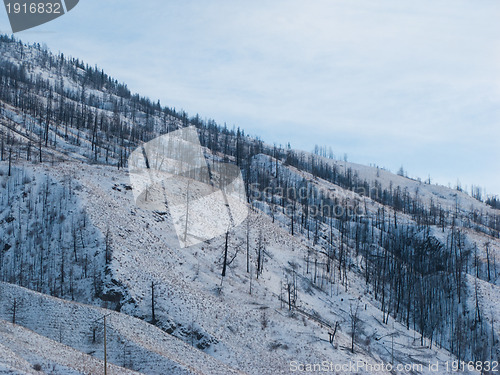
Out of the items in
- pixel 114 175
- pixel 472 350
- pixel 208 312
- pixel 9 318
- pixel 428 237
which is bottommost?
pixel 472 350

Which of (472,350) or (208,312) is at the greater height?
(208,312)

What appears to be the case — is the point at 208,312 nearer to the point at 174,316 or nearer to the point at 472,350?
the point at 174,316

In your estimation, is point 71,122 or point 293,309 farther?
point 71,122

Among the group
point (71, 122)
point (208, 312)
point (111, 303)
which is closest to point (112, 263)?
point (111, 303)

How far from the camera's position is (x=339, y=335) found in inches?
2410

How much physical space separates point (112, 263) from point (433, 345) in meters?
62.1

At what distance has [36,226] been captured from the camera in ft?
202

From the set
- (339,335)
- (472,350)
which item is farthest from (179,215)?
(472,350)

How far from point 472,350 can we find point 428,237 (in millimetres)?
51245

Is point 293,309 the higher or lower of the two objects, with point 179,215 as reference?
lower

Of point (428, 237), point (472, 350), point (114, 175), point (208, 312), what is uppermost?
point (114, 175)

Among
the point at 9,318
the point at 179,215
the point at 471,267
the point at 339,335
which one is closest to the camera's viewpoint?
the point at 9,318

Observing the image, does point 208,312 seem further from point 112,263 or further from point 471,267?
point 471,267

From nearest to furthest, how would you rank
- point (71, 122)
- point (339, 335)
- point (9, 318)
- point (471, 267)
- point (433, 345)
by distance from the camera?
point (9, 318), point (339, 335), point (433, 345), point (471, 267), point (71, 122)
